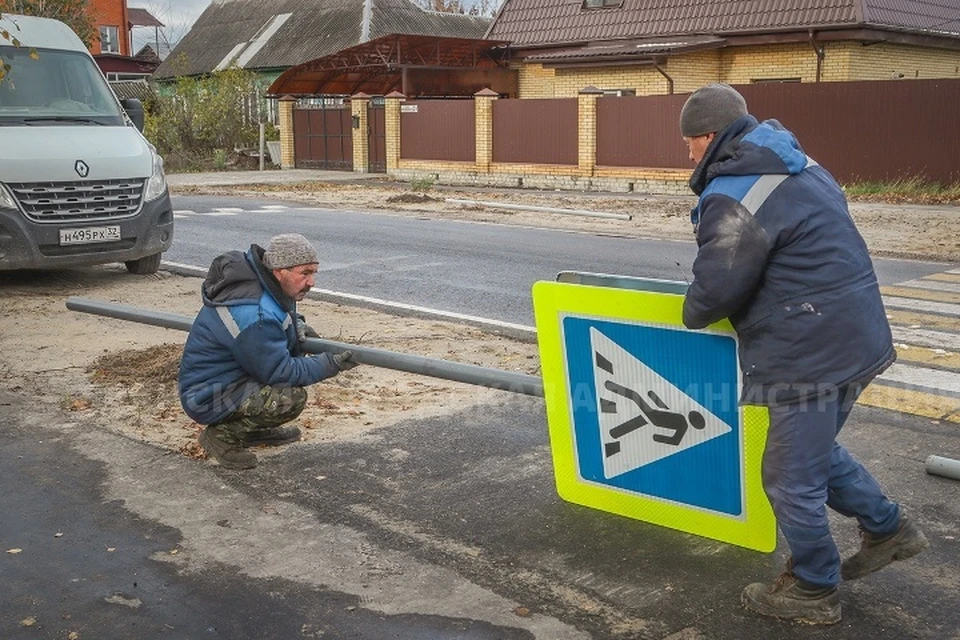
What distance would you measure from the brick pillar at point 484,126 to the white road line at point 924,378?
74.2ft

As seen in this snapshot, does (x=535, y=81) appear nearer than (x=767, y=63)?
No

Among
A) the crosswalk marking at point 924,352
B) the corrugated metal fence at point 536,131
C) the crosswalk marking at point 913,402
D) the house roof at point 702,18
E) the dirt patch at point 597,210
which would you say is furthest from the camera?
the corrugated metal fence at point 536,131

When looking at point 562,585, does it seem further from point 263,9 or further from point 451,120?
point 263,9

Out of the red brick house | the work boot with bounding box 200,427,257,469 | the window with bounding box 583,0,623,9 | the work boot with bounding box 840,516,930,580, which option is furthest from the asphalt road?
the red brick house

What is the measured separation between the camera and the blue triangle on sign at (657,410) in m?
4.03

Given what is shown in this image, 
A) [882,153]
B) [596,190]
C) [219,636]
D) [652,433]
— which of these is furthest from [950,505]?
[596,190]

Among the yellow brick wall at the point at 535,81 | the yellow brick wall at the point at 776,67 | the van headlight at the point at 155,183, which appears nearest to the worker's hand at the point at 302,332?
the van headlight at the point at 155,183

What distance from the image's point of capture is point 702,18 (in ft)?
93.7

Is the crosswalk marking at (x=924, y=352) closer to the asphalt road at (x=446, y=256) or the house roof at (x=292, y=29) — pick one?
the asphalt road at (x=446, y=256)

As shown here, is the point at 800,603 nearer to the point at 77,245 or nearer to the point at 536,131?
the point at 77,245

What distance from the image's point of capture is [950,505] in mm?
4770

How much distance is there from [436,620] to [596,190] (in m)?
23.2

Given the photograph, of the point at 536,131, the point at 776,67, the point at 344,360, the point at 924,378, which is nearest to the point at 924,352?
the point at 924,378

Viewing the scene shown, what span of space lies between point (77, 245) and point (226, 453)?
6.14 m
